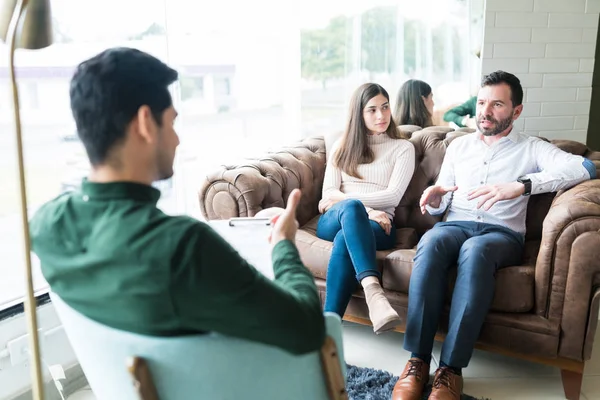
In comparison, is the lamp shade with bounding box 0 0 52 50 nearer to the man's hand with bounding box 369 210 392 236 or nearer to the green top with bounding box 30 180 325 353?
the green top with bounding box 30 180 325 353

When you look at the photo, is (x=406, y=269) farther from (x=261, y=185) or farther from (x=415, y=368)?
(x=261, y=185)

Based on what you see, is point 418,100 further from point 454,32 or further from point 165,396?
point 165,396

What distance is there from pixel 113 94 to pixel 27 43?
495 mm

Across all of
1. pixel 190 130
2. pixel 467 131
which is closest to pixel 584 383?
pixel 467 131

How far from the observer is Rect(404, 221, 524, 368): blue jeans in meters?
1.99

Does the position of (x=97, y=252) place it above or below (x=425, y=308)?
above

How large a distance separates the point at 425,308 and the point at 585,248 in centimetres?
58

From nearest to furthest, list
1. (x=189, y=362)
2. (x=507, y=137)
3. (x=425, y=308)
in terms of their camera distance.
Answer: (x=189, y=362) → (x=425, y=308) → (x=507, y=137)

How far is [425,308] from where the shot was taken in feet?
6.71

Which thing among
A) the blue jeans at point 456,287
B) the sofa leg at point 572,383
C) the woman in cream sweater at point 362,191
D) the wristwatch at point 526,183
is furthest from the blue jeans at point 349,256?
the sofa leg at point 572,383

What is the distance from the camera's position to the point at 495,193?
2.24m

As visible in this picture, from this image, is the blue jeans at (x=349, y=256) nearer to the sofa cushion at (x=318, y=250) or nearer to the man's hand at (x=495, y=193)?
the sofa cushion at (x=318, y=250)

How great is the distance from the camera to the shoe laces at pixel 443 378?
77.5 inches

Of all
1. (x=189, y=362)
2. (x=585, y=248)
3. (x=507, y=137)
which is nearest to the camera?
(x=189, y=362)
